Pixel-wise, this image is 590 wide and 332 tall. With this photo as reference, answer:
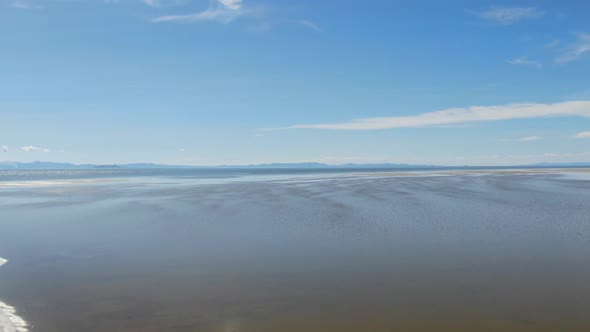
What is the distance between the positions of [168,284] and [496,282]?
8.28m

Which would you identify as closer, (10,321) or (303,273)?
(10,321)

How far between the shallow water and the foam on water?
0.20 metres

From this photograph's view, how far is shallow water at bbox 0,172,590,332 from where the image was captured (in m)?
Answer: 8.31

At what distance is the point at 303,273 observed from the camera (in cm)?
1169

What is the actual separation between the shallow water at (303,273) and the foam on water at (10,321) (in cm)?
20

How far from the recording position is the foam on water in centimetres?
771

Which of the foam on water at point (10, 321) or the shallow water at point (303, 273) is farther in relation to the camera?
the shallow water at point (303, 273)

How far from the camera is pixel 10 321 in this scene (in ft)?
26.4

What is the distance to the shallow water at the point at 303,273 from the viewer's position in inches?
327

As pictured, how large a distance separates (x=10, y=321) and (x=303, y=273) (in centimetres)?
674

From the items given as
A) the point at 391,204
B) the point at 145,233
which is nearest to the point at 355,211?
the point at 391,204

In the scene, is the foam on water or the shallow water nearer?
the foam on water

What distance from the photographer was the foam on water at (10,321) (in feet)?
25.3

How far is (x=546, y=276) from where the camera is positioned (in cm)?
1090
